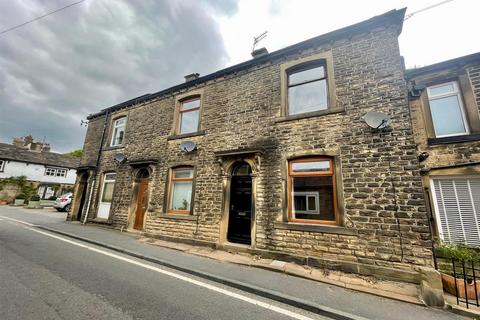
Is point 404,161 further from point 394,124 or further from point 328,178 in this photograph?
point 328,178

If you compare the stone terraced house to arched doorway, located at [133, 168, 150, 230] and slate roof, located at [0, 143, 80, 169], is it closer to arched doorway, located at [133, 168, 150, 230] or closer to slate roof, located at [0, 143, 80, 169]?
arched doorway, located at [133, 168, 150, 230]

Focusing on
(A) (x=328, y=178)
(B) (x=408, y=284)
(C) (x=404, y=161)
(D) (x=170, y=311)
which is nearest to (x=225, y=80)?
(A) (x=328, y=178)

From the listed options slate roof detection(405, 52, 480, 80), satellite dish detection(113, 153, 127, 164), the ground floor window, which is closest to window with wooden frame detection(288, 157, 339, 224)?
the ground floor window

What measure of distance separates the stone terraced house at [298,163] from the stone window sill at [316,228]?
27 millimetres

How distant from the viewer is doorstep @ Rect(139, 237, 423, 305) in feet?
13.5

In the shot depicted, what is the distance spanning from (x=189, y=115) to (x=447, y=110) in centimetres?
952

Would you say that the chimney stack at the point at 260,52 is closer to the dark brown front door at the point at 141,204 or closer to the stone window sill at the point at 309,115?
the stone window sill at the point at 309,115

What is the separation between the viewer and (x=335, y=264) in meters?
5.19

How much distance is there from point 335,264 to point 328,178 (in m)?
2.24

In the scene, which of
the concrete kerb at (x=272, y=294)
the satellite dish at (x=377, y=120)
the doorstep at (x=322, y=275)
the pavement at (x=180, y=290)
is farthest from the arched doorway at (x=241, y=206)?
the satellite dish at (x=377, y=120)

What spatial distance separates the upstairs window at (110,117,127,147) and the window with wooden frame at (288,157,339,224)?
9.98m

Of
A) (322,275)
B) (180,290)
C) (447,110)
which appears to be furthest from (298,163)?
(447,110)

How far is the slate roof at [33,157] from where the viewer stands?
25.9 metres

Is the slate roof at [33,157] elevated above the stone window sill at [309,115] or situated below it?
above
